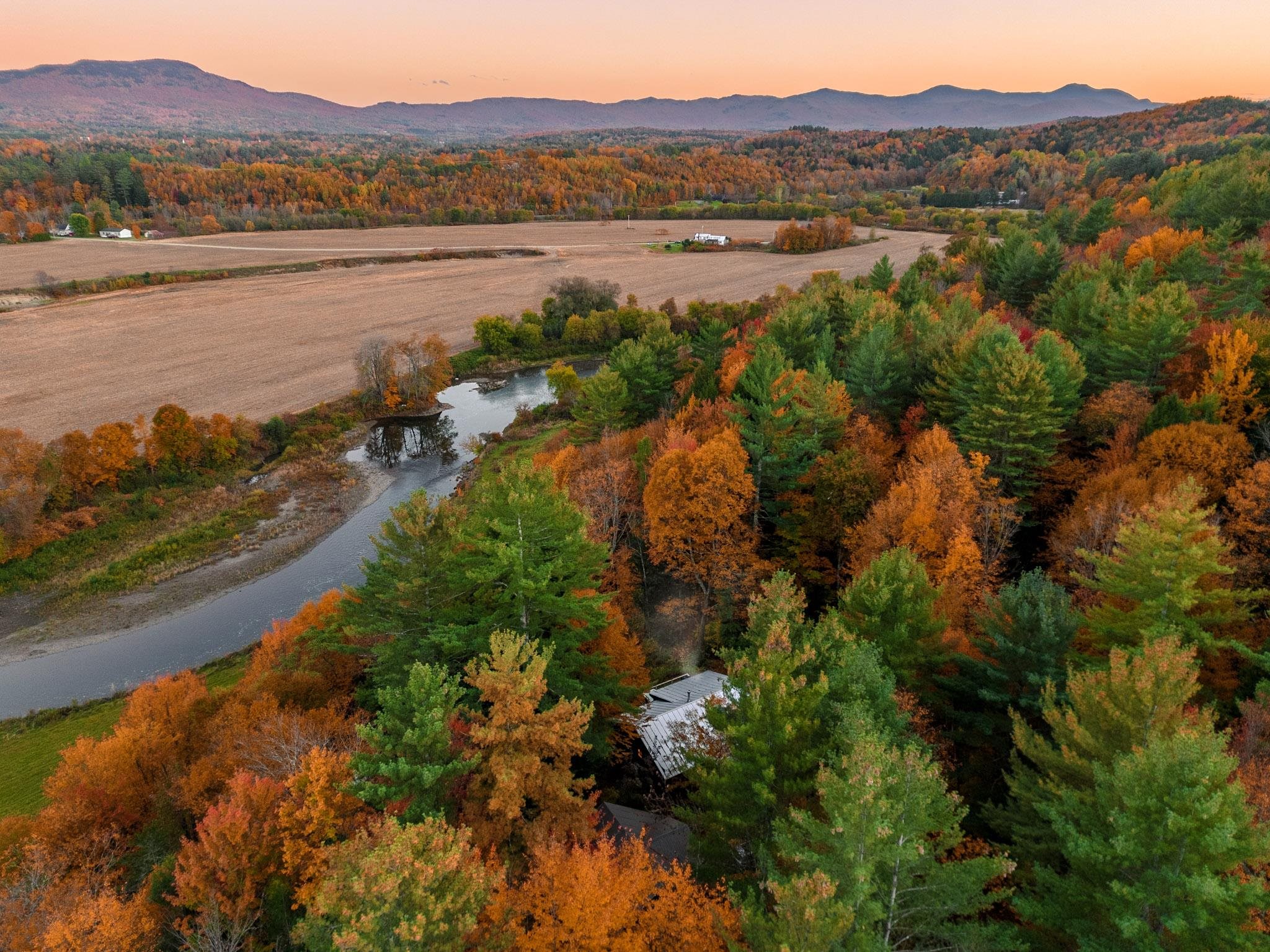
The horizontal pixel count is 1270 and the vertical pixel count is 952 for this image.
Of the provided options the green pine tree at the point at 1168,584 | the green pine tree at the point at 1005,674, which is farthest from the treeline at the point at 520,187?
the green pine tree at the point at 1005,674

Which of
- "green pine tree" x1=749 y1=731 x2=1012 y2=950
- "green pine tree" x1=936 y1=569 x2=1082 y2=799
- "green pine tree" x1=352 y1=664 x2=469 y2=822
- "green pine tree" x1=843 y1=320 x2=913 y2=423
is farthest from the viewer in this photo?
"green pine tree" x1=843 y1=320 x2=913 y2=423

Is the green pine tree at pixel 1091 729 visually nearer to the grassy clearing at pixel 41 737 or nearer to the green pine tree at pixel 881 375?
the green pine tree at pixel 881 375

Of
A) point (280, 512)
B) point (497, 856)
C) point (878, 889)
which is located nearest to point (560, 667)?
point (497, 856)

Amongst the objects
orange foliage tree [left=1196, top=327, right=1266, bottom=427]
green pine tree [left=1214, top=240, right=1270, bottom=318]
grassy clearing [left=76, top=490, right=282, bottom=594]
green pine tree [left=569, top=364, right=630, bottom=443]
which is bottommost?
grassy clearing [left=76, top=490, right=282, bottom=594]

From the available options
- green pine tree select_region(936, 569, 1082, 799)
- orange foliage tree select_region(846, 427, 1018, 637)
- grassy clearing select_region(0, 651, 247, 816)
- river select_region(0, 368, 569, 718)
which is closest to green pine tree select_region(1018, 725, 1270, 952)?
green pine tree select_region(936, 569, 1082, 799)

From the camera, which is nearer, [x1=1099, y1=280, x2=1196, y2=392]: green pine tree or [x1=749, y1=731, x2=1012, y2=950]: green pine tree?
[x1=749, y1=731, x2=1012, y2=950]: green pine tree

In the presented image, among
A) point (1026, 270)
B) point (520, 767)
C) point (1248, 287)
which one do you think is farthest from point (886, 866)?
point (1026, 270)

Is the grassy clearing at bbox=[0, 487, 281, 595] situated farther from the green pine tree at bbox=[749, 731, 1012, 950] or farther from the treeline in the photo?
the treeline
